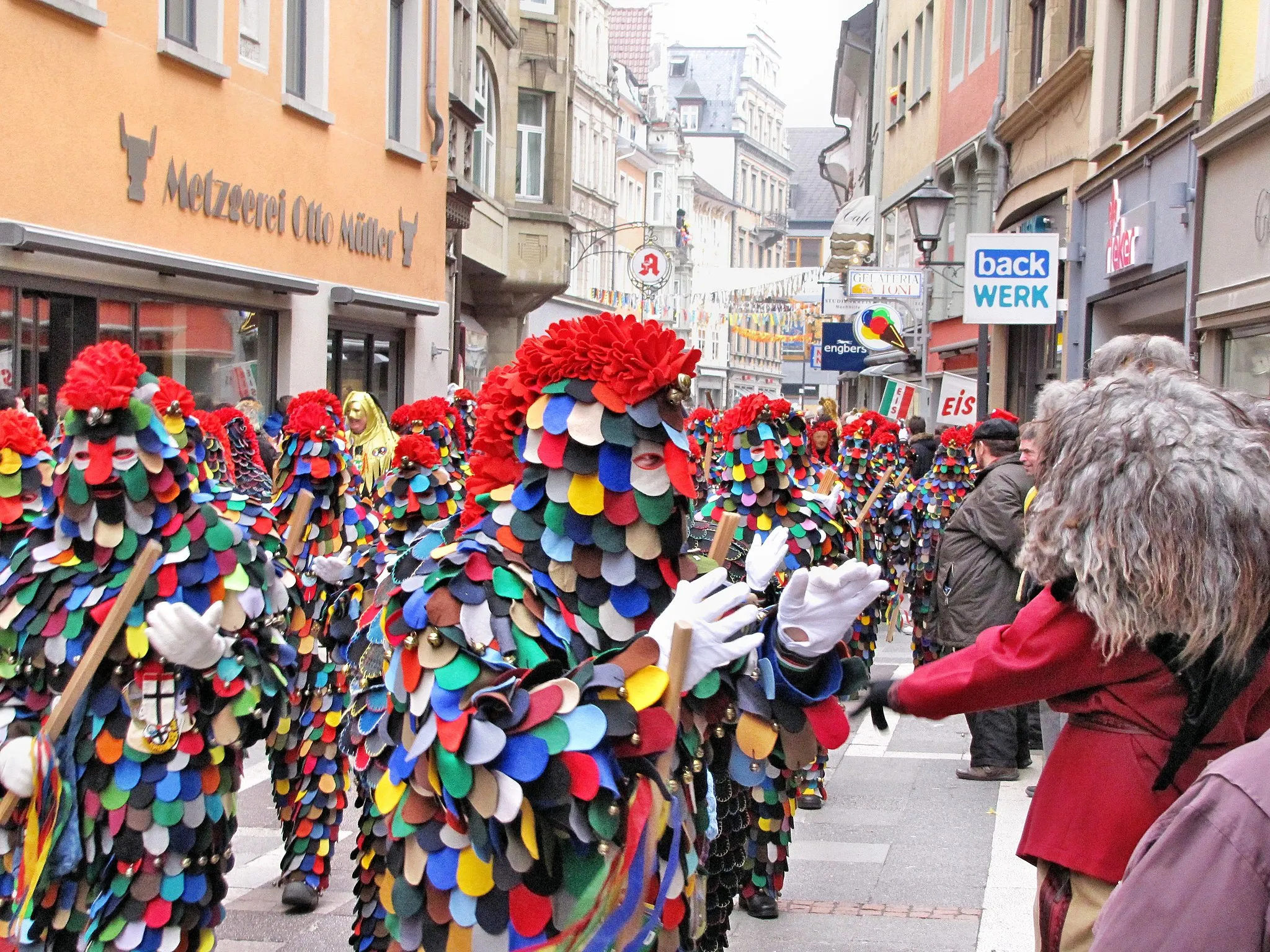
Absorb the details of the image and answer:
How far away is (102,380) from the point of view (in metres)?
4.10

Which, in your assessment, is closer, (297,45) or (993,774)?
(993,774)

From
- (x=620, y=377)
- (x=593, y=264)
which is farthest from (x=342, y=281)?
(x=593, y=264)

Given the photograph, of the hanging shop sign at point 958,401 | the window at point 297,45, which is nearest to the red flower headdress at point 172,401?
the hanging shop sign at point 958,401

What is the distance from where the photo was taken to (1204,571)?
276 centimetres

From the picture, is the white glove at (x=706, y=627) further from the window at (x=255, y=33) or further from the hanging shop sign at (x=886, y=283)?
the hanging shop sign at (x=886, y=283)

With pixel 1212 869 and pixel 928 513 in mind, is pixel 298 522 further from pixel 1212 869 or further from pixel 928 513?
pixel 928 513

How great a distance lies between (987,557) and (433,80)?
50.7ft

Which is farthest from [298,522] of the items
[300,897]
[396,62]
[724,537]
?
[396,62]

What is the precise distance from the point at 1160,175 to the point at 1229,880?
1239cm

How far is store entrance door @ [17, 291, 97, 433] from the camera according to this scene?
11.5 m

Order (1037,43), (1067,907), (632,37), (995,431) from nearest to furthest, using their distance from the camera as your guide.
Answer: (1067,907)
(995,431)
(1037,43)
(632,37)

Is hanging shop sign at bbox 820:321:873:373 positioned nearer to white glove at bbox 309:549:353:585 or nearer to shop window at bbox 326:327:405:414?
shop window at bbox 326:327:405:414

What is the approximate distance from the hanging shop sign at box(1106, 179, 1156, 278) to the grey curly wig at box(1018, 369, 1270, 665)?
10713 millimetres

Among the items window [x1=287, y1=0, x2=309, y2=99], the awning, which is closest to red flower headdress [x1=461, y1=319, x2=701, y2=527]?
the awning
